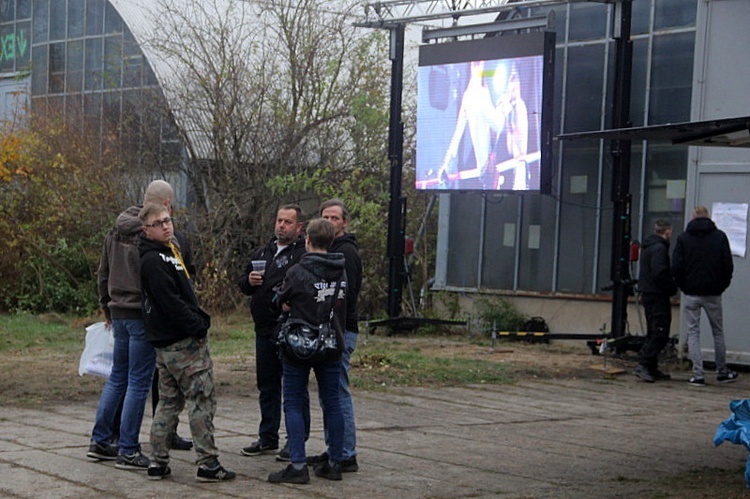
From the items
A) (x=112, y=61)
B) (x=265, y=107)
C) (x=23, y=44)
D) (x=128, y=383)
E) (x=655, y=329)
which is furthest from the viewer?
(x=23, y=44)

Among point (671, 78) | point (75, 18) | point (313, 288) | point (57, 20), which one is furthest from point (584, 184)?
point (57, 20)

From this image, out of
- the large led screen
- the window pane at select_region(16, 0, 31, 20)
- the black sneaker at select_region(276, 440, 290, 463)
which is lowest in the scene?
the black sneaker at select_region(276, 440, 290, 463)

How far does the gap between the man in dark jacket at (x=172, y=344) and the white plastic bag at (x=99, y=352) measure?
3.89ft

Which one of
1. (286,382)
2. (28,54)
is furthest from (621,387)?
(28,54)

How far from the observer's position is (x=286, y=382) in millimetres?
7734

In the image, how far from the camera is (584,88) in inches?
709

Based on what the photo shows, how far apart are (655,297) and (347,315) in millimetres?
7048

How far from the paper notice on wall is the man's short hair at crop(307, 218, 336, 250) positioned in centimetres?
862

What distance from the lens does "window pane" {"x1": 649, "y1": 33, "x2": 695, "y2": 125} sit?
16750mm

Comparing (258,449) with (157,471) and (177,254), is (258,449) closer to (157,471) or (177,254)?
(157,471)

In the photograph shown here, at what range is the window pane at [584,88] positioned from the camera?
17.8m

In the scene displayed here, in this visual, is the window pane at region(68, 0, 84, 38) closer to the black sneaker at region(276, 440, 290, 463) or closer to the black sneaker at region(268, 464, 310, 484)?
the black sneaker at region(276, 440, 290, 463)

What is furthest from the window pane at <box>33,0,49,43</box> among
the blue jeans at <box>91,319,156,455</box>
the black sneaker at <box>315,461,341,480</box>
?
the black sneaker at <box>315,461,341,480</box>

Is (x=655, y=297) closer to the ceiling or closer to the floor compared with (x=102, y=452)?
closer to the ceiling
